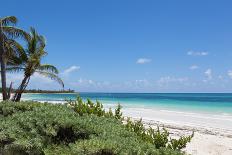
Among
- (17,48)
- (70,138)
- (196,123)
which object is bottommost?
(196,123)

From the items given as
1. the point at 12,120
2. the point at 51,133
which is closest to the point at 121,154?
the point at 51,133

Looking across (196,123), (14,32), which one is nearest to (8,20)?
(14,32)

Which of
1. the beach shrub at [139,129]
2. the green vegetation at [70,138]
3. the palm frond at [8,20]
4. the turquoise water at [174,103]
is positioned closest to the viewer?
the green vegetation at [70,138]

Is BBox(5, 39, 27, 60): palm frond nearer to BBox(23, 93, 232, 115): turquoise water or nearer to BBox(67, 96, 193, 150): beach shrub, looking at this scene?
BBox(23, 93, 232, 115): turquoise water

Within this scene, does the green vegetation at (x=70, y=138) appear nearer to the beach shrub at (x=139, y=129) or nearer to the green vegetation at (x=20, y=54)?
the beach shrub at (x=139, y=129)

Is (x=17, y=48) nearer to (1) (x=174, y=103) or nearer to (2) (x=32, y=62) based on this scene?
(2) (x=32, y=62)

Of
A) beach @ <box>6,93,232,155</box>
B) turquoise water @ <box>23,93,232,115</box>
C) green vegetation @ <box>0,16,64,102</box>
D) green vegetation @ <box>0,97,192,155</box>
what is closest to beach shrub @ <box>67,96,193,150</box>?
green vegetation @ <box>0,97,192,155</box>

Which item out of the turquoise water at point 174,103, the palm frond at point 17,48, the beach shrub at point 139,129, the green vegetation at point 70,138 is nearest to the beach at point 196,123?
the turquoise water at point 174,103

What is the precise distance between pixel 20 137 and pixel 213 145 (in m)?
6.23

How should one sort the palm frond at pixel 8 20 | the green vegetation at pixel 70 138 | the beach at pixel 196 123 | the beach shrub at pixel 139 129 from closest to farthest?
the green vegetation at pixel 70 138, the beach shrub at pixel 139 129, the beach at pixel 196 123, the palm frond at pixel 8 20

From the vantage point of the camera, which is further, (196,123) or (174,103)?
(174,103)

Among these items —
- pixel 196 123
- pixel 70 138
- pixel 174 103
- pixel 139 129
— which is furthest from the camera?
pixel 174 103

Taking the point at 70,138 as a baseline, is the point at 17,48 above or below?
above

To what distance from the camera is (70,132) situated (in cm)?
450
